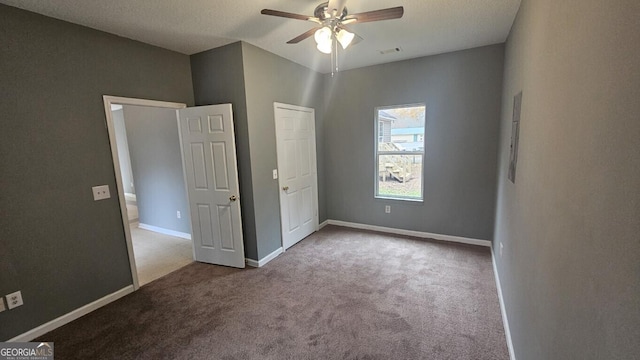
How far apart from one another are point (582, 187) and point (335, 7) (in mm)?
1759

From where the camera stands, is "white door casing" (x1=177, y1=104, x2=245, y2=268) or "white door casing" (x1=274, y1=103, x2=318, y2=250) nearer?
"white door casing" (x1=177, y1=104, x2=245, y2=268)

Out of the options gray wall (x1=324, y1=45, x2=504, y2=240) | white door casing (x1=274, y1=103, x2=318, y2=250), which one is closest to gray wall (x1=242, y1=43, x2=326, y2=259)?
white door casing (x1=274, y1=103, x2=318, y2=250)

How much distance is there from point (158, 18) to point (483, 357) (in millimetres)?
3800

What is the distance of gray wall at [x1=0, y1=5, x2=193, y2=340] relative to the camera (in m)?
2.06

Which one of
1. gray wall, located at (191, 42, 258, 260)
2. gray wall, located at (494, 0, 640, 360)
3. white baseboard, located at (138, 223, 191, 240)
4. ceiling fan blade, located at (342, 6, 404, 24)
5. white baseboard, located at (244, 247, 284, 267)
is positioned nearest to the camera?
gray wall, located at (494, 0, 640, 360)

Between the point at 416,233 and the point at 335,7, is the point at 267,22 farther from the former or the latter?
the point at 416,233

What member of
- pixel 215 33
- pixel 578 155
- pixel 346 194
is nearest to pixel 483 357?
pixel 578 155

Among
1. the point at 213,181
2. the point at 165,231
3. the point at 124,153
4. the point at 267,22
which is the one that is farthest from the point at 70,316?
Answer: the point at 124,153

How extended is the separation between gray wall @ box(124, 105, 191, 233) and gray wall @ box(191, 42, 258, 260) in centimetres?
115

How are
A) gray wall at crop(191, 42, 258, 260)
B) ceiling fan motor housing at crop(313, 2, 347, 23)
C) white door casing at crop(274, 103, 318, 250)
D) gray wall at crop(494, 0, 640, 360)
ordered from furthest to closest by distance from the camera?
1. white door casing at crop(274, 103, 318, 250)
2. gray wall at crop(191, 42, 258, 260)
3. ceiling fan motor housing at crop(313, 2, 347, 23)
4. gray wall at crop(494, 0, 640, 360)

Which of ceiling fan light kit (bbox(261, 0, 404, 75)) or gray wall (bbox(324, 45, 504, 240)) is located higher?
ceiling fan light kit (bbox(261, 0, 404, 75))

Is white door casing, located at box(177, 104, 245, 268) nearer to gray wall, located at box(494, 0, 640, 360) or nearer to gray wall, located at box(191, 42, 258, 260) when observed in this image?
gray wall, located at box(191, 42, 258, 260)

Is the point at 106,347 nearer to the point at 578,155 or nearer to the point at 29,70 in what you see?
the point at 29,70

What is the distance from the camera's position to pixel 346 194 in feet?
15.1
